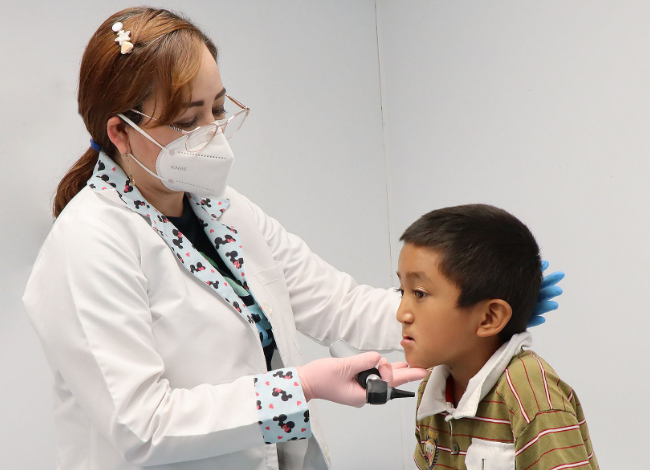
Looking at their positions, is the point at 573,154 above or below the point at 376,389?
above

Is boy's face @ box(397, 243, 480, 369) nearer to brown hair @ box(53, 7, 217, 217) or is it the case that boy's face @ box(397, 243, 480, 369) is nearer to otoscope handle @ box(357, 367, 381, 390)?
otoscope handle @ box(357, 367, 381, 390)

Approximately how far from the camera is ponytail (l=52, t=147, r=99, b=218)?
1.46 meters

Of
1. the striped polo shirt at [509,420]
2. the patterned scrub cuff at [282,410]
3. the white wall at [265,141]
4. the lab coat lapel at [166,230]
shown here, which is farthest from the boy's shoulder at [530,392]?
the white wall at [265,141]

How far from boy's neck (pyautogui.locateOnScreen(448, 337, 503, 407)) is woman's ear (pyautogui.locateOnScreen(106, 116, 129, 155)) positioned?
0.81 m

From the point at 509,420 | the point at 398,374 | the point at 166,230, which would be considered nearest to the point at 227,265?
the point at 166,230

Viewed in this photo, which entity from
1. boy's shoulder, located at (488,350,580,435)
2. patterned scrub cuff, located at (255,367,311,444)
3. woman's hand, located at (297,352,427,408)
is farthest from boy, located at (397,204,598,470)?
patterned scrub cuff, located at (255,367,311,444)

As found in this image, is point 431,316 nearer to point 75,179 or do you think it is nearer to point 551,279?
point 551,279

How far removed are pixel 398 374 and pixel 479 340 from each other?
0.17 m

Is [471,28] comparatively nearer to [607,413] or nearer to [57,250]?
[607,413]

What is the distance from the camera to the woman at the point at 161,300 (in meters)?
1.15

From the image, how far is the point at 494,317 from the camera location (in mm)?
1216

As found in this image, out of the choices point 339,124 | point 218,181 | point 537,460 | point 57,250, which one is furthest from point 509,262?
point 339,124

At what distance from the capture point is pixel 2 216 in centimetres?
205

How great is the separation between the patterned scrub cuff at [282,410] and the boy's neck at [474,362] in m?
0.32
